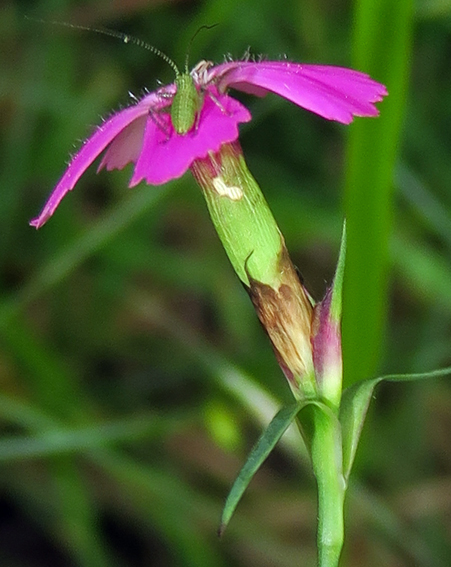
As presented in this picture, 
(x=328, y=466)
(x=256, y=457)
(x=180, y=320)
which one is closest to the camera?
(x=256, y=457)

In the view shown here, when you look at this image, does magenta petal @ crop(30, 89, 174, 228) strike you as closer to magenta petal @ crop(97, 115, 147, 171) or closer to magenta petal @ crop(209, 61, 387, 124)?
magenta petal @ crop(97, 115, 147, 171)

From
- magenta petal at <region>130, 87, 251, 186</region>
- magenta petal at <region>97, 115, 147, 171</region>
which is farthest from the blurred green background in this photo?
magenta petal at <region>130, 87, 251, 186</region>

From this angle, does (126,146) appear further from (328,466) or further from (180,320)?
(180,320)

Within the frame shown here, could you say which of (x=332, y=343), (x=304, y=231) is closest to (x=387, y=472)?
(x=304, y=231)

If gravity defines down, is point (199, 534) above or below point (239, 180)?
below

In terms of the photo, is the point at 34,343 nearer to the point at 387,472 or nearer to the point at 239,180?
the point at 387,472

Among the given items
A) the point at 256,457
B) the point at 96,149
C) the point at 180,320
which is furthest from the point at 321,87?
the point at 180,320

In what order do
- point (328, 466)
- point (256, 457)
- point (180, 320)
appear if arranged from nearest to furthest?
1. point (256, 457)
2. point (328, 466)
3. point (180, 320)
